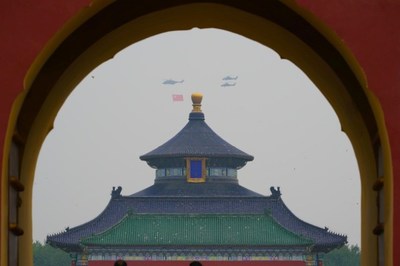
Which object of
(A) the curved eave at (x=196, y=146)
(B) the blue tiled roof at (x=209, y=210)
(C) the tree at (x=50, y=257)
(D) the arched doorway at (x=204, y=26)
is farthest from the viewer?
(C) the tree at (x=50, y=257)

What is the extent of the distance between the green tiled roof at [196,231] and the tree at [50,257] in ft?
102

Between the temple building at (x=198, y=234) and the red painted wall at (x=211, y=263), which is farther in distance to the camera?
the red painted wall at (x=211, y=263)

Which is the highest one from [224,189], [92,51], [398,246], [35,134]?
[224,189]

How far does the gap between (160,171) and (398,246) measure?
64366mm

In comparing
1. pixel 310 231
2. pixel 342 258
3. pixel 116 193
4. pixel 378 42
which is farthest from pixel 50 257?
pixel 378 42

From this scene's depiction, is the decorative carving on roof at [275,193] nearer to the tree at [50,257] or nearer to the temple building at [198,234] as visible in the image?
the temple building at [198,234]

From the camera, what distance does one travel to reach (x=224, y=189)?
6981cm

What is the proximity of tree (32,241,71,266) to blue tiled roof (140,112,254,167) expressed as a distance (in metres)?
20.2

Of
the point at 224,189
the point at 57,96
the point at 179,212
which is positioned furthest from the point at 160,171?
the point at 57,96

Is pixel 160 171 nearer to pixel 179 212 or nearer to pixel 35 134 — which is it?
pixel 179 212

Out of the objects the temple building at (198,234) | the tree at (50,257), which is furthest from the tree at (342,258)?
the temple building at (198,234)

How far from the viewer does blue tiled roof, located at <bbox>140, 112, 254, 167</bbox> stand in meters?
70.5

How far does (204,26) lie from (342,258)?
273 ft

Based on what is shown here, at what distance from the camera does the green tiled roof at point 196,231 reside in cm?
5791
